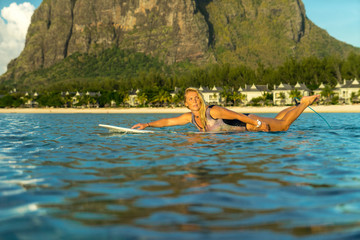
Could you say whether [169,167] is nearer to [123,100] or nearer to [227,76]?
[123,100]

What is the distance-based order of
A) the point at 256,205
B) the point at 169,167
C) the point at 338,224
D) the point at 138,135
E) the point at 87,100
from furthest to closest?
1. the point at 87,100
2. the point at 138,135
3. the point at 169,167
4. the point at 256,205
5. the point at 338,224

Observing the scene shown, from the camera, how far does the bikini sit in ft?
34.2

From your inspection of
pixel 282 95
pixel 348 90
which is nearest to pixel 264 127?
pixel 282 95

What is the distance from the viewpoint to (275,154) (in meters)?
7.04

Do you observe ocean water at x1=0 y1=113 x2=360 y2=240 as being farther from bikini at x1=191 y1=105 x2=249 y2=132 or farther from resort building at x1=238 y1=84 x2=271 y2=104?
resort building at x1=238 y1=84 x2=271 y2=104

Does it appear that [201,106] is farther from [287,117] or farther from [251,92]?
[251,92]

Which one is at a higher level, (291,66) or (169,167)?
(291,66)

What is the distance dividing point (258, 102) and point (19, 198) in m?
98.4

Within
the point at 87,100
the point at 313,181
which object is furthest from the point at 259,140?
the point at 87,100

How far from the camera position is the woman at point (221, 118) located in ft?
30.7

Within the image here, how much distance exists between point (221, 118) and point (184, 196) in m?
6.50

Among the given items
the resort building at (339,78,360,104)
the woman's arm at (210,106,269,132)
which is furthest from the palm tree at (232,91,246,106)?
the woman's arm at (210,106,269,132)

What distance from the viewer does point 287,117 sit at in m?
10.8

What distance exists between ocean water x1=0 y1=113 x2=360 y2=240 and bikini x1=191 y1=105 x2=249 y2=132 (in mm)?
3451
